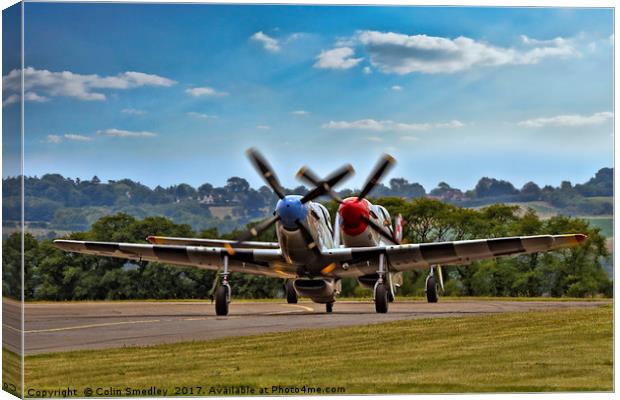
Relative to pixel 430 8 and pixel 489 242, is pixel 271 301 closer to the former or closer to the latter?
pixel 489 242

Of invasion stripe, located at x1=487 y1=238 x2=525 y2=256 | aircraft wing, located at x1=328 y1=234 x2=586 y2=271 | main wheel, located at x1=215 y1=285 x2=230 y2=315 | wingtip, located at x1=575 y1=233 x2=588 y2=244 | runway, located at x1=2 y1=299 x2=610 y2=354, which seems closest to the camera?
runway, located at x1=2 y1=299 x2=610 y2=354

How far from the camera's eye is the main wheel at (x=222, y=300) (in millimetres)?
36531

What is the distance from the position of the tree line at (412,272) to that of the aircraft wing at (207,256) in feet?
2.10

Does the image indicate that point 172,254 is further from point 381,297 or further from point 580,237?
point 580,237

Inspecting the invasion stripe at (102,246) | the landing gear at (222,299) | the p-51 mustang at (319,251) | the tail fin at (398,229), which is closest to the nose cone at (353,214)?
the p-51 mustang at (319,251)

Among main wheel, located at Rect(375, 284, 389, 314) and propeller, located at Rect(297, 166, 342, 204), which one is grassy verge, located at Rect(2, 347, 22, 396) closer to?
propeller, located at Rect(297, 166, 342, 204)

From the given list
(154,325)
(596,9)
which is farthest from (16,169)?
(596,9)

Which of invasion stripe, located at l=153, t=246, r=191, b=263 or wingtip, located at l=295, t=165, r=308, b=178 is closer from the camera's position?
wingtip, located at l=295, t=165, r=308, b=178

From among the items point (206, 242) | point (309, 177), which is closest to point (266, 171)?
point (309, 177)

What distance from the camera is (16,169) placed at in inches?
904

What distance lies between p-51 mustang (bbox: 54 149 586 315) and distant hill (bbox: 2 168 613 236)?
2.51 ft

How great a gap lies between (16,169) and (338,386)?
802 centimetres

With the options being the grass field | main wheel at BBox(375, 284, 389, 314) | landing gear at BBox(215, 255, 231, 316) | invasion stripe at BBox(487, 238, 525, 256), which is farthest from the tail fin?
the grass field

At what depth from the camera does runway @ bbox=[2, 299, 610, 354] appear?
26098 millimetres
